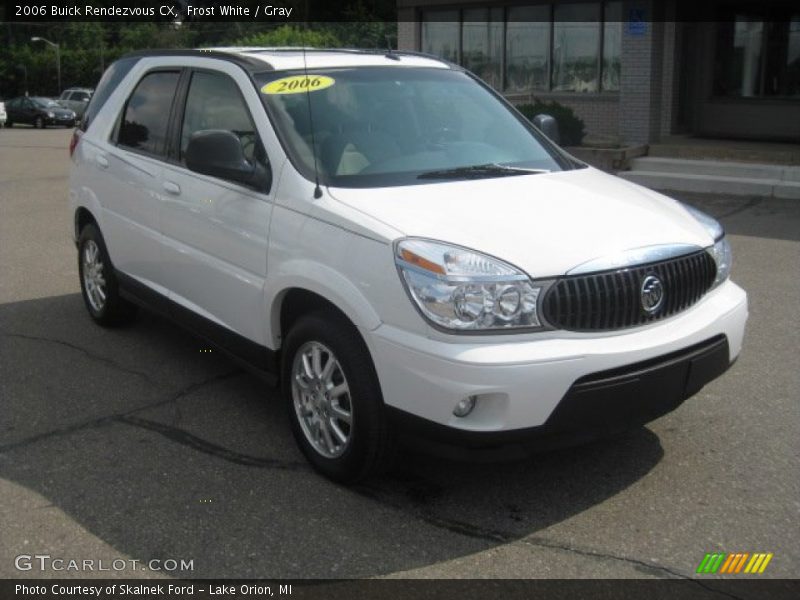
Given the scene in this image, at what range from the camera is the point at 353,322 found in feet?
12.2

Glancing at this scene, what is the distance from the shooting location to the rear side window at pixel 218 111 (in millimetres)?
4602

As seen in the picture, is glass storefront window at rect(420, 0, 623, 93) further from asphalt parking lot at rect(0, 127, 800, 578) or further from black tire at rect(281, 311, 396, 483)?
black tire at rect(281, 311, 396, 483)

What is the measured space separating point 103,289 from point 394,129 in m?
2.80

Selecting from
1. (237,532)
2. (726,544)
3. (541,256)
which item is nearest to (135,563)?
(237,532)

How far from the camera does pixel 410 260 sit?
3518 mm

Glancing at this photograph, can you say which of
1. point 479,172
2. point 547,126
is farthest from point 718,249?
point 547,126

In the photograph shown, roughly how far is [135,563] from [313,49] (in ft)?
10.0

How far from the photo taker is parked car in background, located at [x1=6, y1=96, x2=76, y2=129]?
136 ft

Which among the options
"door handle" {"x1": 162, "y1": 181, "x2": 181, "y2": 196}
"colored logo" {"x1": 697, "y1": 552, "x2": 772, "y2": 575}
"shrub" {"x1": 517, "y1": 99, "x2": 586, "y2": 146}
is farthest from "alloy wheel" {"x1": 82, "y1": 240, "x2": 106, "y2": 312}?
"shrub" {"x1": 517, "y1": 99, "x2": 586, "y2": 146}

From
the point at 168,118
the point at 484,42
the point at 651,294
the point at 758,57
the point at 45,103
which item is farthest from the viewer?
the point at 45,103

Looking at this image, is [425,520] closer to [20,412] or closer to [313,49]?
[20,412]

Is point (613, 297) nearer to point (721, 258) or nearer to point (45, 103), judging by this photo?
point (721, 258)

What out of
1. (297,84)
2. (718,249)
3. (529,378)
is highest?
(297,84)

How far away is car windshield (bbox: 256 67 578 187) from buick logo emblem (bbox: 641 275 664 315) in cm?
109
